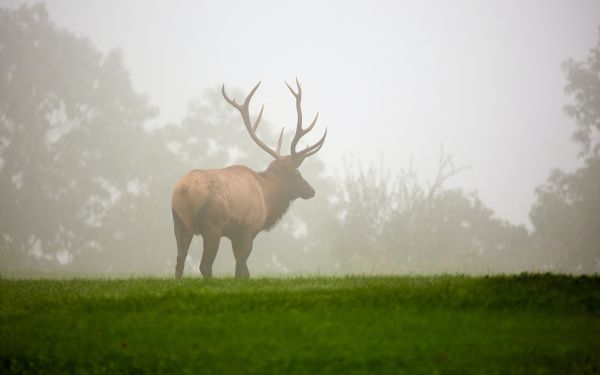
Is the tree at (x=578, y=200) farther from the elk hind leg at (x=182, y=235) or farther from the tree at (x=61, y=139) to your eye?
the elk hind leg at (x=182, y=235)

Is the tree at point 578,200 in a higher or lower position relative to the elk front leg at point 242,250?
higher

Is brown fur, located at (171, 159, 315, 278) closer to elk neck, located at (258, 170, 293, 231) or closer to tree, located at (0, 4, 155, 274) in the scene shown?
elk neck, located at (258, 170, 293, 231)

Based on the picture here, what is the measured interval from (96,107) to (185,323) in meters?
40.9

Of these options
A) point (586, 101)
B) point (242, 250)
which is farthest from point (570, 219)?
point (242, 250)

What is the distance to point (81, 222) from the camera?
41656mm

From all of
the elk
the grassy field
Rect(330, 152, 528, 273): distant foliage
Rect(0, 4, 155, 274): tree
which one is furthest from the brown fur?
Rect(0, 4, 155, 274): tree

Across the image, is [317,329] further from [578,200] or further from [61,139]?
[61,139]

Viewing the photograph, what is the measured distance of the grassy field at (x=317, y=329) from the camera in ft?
19.5

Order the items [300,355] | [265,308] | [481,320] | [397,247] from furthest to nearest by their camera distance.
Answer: [397,247] < [265,308] < [481,320] < [300,355]

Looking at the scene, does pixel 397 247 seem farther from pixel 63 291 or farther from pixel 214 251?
pixel 63 291

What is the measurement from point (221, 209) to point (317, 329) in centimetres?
735

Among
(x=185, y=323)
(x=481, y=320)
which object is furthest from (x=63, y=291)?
(x=481, y=320)

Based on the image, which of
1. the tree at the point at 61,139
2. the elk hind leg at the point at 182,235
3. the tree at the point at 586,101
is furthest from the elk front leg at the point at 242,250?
the tree at the point at 586,101

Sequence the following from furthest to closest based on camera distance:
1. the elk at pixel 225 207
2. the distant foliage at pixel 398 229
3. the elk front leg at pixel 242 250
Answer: the distant foliage at pixel 398 229
the elk front leg at pixel 242 250
the elk at pixel 225 207
